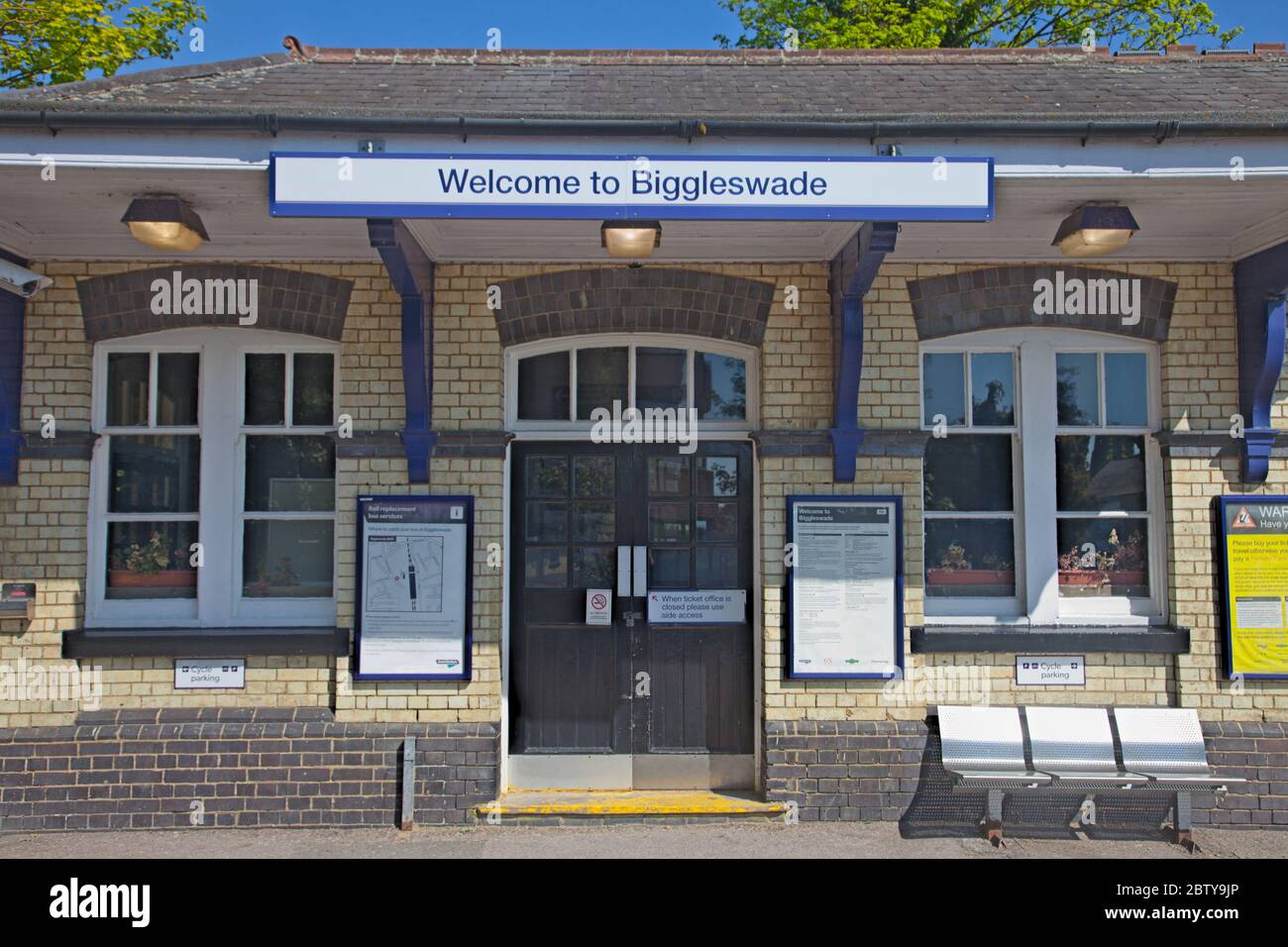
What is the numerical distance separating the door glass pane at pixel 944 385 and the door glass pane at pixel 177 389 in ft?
15.6

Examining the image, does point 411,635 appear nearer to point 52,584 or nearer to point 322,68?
point 52,584

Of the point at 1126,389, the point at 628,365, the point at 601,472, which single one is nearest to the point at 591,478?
the point at 601,472

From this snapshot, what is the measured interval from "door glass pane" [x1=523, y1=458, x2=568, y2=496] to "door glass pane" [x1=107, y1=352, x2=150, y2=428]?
252 cm

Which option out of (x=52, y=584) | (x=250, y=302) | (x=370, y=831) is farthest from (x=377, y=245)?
(x=370, y=831)

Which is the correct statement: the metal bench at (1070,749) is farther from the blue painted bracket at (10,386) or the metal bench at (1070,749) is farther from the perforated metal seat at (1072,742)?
the blue painted bracket at (10,386)

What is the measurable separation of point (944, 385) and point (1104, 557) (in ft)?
5.01

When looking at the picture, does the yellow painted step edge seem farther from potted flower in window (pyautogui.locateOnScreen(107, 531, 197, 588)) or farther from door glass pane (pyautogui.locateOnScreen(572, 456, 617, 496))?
potted flower in window (pyautogui.locateOnScreen(107, 531, 197, 588))

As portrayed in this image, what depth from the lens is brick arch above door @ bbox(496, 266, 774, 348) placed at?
638 cm

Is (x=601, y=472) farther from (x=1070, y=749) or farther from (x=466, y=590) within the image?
(x=1070, y=749)

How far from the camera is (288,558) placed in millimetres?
6492

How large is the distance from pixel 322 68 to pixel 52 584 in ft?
12.4

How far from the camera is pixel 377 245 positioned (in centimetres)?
548

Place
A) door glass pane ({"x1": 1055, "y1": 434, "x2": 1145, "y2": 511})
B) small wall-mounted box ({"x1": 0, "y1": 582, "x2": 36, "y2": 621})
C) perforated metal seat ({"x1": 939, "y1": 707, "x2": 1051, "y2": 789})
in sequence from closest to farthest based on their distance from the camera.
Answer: perforated metal seat ({"x1": 939, "y1": 707, "x2": 1051, "y2": 789}) < small wall-mounted box ({"x1": 0, "y1": 582, "x2": 36, "y2": 621}) < door glass pane ({"x1": 1055, "y1": 434, "x2": 1145, "y2": 511})

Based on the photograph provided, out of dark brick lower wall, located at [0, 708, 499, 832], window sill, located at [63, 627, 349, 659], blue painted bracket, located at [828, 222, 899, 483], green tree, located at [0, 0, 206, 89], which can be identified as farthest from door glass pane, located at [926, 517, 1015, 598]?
green tree, located at [0, 0, 206, 89]
